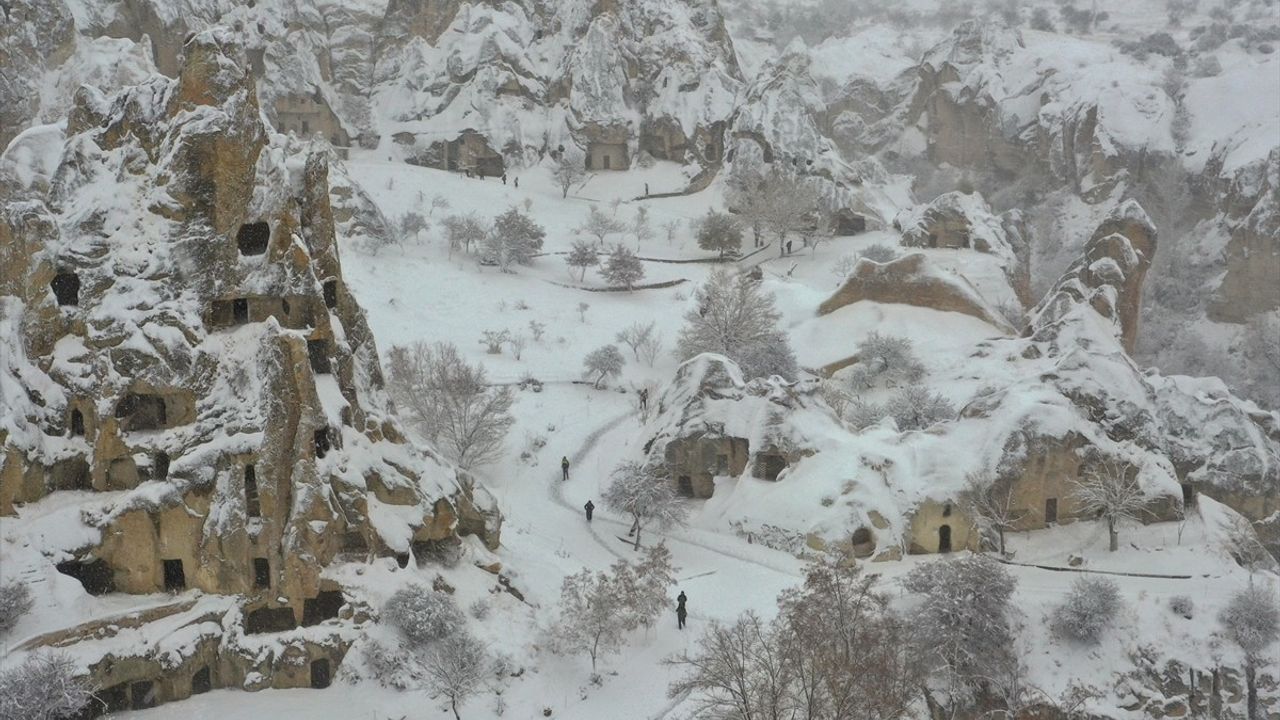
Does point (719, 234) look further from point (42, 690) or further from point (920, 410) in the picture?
point (42, 690)

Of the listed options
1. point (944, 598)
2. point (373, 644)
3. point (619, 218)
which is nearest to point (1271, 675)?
point (944, 598)

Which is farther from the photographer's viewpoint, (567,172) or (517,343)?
(567,172)

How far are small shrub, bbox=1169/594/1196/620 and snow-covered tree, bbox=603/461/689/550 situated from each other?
52.1 ft

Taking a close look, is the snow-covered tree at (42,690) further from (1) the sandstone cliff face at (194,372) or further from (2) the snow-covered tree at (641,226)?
(2) the snow-covered tree at (641,226)

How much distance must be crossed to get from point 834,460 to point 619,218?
42.8m

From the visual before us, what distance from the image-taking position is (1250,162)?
7806 centimetres

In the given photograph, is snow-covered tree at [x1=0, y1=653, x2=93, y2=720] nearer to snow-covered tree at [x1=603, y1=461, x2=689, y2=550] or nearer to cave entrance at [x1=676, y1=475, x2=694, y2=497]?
snow-covered tree at [x1=603, y1=461, x2=689, y2=550]

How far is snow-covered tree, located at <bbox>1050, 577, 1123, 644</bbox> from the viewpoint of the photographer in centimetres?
3347

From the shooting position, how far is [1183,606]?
34.9 m

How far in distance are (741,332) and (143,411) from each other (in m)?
32.9

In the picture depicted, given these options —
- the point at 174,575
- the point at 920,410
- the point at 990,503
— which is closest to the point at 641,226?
the point at 920,410

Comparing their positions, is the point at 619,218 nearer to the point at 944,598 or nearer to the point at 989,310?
the point at 989,310

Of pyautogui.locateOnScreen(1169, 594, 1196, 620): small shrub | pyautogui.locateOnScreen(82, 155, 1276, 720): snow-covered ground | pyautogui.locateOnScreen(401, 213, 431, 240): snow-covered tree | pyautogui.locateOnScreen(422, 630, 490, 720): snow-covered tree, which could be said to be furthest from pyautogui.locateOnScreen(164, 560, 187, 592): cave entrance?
pyautogui.locateOnScreen(401, 213, 431, 240): snow-covered tree

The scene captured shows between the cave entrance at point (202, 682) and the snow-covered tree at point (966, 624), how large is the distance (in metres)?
18.4
